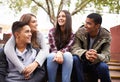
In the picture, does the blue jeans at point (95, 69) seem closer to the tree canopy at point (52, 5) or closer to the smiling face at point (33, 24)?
the smiling face at point (33, 24)

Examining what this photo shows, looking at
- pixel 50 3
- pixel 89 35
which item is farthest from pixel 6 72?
pixel 50 3

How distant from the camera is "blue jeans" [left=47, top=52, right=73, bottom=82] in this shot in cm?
303

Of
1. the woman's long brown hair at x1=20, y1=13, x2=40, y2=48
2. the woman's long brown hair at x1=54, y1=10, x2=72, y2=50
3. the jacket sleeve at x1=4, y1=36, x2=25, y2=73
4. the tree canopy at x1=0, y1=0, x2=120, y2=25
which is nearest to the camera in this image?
the jacket sleeve at x1=4, y1=36, x2=25, y2=73

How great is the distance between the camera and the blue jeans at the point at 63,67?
3.03m

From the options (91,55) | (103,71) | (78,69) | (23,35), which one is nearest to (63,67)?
(78,69)

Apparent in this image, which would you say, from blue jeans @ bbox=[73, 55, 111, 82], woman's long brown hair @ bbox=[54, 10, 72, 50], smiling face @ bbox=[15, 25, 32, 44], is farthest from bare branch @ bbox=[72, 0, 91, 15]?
smiling face @ bbox=[15, 25, 32, 44]

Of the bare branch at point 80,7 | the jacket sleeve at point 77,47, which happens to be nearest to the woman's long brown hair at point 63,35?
the jacket sleeve at point 77,47

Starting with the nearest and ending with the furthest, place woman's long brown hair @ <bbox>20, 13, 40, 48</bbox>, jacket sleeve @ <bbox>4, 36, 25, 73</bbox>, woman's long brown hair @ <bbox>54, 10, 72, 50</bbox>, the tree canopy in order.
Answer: jacket sleeve @ <bbox>4, 36, 25, 73</bbox> → woman's long brown hair @ <bbox>20, 13, 40, 48</bbox> → woman's long brown hair @ <bbox>54, 10, 72, 50</bbox> → the tree canopy

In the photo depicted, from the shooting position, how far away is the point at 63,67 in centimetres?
304

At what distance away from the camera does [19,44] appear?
2.94 metres

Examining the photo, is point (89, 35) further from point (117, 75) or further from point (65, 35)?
point (117, 75)

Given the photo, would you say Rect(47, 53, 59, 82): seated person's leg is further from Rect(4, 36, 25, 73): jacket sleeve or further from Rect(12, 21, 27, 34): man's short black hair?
Rect(12, 21, 27, 34): man's short black hair

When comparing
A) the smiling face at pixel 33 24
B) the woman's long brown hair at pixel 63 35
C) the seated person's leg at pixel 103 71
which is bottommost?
the seated person's leg at pixel 103 71

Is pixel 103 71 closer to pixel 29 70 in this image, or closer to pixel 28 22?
pixel 29 70
